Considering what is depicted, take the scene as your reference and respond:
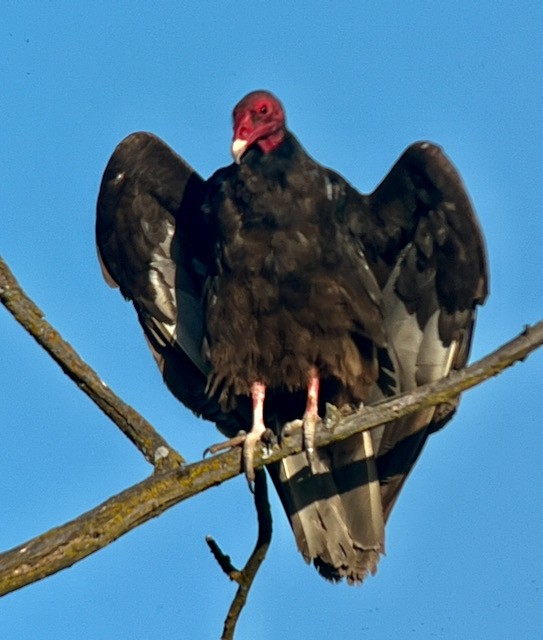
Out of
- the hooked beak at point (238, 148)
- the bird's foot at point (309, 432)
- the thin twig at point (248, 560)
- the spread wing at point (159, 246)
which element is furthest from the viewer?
the spread wing at point (159, 246)

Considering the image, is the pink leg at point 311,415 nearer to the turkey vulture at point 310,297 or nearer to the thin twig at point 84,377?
the turkey vulture at point 310,297

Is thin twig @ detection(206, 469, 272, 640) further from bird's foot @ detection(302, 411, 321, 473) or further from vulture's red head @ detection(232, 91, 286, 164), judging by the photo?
vulture's red head @ detection(232, 91, 286, 164)

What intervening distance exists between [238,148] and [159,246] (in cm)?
65

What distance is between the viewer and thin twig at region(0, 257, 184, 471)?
4.16 m

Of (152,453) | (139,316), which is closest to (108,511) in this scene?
(152,453)

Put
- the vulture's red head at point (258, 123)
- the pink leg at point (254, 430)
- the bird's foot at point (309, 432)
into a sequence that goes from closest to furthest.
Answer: the pink leg at point (254, 430)
the bird's foot at point (309, 432)
the vulture's red head at point (258, 123)

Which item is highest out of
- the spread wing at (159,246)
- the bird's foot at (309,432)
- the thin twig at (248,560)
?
the spread wing at (159,246)

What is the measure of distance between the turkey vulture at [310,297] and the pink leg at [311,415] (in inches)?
0.4

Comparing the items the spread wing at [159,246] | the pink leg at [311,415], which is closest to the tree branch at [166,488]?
the pink leg at [311,415]

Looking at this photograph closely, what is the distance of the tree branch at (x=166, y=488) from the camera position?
3797 mm

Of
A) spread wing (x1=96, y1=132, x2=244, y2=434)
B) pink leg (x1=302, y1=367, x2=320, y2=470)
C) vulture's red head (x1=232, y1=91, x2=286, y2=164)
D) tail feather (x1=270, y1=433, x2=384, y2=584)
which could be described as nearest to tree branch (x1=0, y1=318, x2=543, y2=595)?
pink leg (x1=302, y1=367, x2=320, y2=470)

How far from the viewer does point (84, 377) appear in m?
4.22

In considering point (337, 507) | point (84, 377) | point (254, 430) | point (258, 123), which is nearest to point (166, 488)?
point (84, 377)

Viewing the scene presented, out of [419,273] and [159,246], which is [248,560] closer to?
[419,273]
